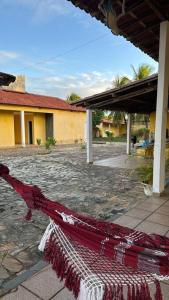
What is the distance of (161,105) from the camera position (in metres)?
4.53

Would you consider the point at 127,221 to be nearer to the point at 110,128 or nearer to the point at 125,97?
the point at 125,97

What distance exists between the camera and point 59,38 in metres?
18.5

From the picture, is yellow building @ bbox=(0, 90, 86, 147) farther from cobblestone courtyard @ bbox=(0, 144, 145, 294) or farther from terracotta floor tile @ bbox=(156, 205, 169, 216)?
terracotta floor tile @ bbox=(156, 205, 169, 216)

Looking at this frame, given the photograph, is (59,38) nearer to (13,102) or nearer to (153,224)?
(13,102)

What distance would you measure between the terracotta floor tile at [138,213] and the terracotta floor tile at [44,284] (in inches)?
71.0

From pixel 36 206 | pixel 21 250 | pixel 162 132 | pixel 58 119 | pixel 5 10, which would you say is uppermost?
pixel 5 10

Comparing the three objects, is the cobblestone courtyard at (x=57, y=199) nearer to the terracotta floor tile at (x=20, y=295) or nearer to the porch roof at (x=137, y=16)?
the terracotta floor tile at (x=20, y=295)

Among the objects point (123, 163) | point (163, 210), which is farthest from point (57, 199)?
point (123, 163)

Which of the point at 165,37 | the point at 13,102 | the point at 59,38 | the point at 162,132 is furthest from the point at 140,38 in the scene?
the point at 59,38

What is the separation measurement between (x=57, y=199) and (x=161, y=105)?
271 cm

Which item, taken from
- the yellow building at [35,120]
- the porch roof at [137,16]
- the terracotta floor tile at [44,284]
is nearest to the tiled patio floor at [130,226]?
the terracotta floor tile at [44,284]

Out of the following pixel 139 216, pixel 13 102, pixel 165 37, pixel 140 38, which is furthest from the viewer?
pixel 13 102

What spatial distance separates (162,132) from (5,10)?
13.9 metres

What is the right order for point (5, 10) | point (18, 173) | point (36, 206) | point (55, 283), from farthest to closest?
1. point (5, 10)
2. point (18, 173)
3. point (55, 283)
4. point (36, 206)
